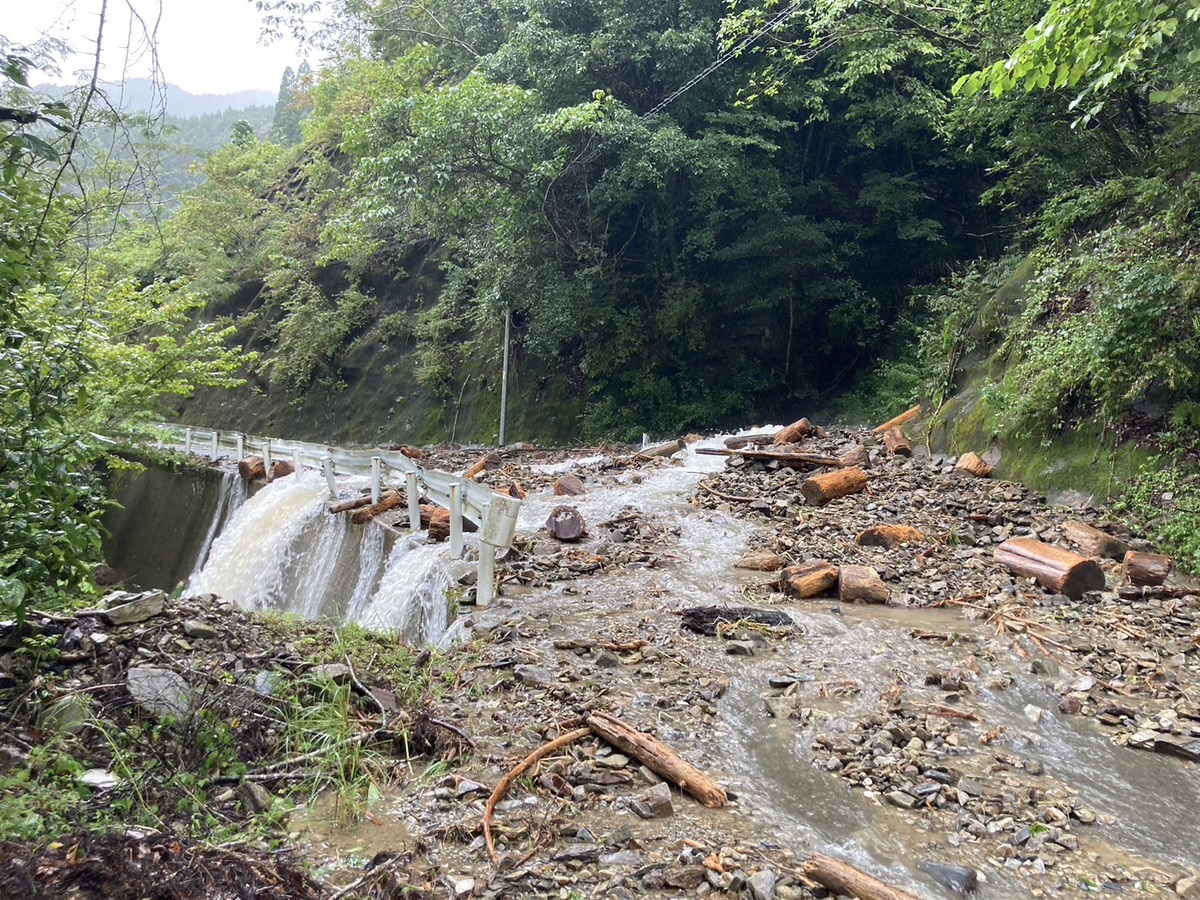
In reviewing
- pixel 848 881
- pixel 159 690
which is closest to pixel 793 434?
pixel 848 881

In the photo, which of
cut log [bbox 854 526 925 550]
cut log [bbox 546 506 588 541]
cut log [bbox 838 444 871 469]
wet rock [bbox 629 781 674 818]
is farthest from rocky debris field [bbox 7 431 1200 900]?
cut log [bbox 838 444 871 469]

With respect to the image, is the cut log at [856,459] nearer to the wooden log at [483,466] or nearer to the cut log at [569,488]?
the cut log at [569,488]

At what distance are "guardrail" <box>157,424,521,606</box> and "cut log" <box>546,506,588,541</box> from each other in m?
0.70

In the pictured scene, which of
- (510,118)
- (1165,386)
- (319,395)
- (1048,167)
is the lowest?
(319,395)

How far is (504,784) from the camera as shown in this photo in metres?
3.25

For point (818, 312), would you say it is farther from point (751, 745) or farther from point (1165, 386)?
point (751, 745)

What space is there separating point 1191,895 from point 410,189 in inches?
594

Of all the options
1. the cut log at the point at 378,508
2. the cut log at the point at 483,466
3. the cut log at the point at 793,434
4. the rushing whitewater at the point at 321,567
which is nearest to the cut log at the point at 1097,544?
the cut log at the point at 793,434

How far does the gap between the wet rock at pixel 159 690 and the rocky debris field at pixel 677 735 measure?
0.01m

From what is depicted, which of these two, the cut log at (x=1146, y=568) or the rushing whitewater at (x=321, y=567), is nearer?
the cut log at (x=1146, y=568)

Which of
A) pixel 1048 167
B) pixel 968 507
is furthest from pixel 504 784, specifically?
pixel 1048 167

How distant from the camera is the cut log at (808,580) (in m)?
6.23

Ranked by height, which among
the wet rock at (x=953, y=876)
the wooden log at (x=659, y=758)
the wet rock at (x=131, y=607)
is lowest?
the wet rock at (x=953, y=876)

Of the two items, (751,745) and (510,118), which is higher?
(510,118)
